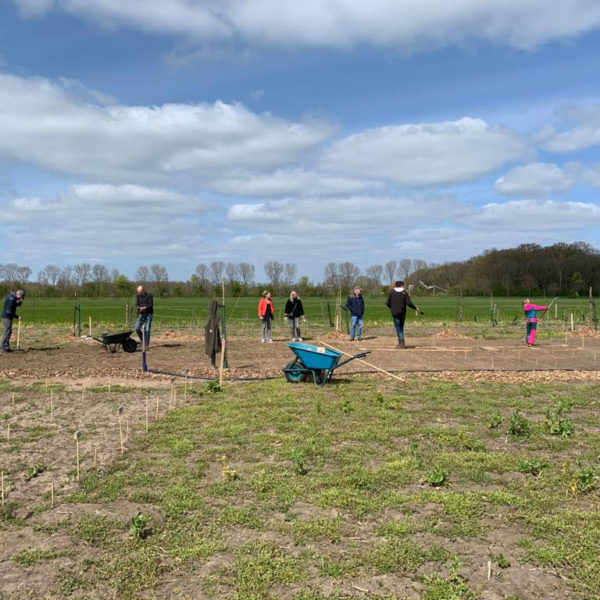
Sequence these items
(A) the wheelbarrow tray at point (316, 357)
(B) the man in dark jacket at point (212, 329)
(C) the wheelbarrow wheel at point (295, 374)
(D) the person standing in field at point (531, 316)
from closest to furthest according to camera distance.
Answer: (A) the wheelbarrow tray at point (316, 357)
(C) the wheelbarrow wheel at point (295, 374)
(B) the man in dark jacket at point (212, 329)
(D) the person standing in field at point (531, 316)

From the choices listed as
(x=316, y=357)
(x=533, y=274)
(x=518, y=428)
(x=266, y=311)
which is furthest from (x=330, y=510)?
(x=533, y=274)

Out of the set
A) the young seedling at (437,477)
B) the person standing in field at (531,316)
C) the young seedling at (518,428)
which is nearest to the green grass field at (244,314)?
the person standing in field at (531,316)

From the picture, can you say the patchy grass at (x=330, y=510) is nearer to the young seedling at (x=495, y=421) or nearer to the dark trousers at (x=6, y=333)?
the young seedling at (x=495, y=421)

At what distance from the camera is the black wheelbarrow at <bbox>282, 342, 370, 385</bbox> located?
30.7 feet

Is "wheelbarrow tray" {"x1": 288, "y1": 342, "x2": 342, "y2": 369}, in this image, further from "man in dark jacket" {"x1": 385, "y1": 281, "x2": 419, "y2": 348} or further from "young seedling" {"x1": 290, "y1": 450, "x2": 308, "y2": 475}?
"man in dark jacket" {"x1": 385, "y1": 281, "x2": 419, "y2": 348}

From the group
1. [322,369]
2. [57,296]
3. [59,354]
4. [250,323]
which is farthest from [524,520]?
[57,296]

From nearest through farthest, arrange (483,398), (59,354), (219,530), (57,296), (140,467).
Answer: (219,530)
(140,467)
(483,398)
(59,354)
(57,296)

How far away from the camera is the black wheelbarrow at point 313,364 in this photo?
934cm

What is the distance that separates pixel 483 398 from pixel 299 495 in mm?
4771

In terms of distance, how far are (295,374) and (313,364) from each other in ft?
1.46

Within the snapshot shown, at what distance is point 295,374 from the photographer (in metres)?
9.74

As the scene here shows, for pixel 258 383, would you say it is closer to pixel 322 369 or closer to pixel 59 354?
pixel 322 369

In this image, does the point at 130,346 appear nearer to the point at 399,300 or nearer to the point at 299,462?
the point at 399,300

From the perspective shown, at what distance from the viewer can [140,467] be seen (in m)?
5.19
